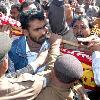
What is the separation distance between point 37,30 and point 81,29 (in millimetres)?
1220

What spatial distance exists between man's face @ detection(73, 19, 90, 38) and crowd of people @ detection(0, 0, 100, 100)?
54 centimetres

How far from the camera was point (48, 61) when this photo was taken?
2.81 metres

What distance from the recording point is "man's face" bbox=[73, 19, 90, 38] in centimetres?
418

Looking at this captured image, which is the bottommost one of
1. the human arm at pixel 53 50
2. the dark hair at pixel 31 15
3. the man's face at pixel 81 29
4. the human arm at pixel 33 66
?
the man's face at pixel 81 29

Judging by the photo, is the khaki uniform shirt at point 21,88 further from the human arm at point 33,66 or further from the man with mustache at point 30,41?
the man with mustache at point 30,41

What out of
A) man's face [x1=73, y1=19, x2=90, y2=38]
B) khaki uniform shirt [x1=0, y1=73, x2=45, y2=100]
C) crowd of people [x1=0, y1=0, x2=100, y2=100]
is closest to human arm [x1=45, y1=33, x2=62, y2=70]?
crowd of people [x1=0, y1=0, x2=100, y2=100]

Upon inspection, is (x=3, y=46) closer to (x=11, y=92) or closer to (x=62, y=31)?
(x=11, y=92)

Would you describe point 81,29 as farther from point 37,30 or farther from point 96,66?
point 96,66

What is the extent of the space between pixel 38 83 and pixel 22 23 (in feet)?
3.76

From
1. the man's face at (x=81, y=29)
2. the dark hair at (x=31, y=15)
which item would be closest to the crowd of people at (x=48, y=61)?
the dark hair at (x=31, y=15)

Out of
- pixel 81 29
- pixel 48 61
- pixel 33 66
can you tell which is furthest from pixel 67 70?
pixel 81 29

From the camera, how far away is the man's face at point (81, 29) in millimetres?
4180

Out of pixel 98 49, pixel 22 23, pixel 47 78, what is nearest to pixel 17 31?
pixel 22 23

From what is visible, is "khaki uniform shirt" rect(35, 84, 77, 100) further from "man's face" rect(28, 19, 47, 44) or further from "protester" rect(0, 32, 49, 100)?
"man's face" rect(28, 19, 47, 44)
